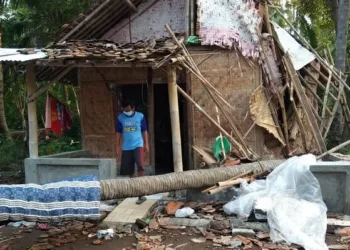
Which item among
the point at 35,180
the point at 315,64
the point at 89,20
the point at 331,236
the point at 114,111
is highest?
the point at 89,20

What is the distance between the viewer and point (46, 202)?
4988 millimetres

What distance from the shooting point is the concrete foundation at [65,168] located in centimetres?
686

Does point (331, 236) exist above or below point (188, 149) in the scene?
below

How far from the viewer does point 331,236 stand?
216 inches

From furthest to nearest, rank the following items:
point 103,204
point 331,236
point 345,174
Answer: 1. point 103,204
2. point 345,174
3. point 331,236

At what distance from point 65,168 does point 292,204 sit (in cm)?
402

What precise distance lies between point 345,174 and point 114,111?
17.5ft

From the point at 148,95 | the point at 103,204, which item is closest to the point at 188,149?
the point at 148,95

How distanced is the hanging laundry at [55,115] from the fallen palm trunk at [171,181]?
137 inches

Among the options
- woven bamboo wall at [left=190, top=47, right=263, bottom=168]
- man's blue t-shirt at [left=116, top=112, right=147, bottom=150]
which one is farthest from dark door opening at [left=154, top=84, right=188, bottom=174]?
man's blue t-shirt at [left=116, top=112, right=147, bottom=150]

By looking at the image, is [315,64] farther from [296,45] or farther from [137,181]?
[137,181]

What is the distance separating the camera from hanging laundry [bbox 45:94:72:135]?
890 cm

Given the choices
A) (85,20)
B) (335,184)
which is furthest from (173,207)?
(85,20)

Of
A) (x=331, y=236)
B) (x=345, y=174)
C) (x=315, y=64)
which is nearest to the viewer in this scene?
(x=331, y=236)
